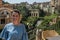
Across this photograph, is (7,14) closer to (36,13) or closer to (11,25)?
(36,13)

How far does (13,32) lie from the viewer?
322 centimetres

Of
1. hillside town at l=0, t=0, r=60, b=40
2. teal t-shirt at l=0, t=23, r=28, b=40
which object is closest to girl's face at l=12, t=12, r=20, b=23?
teal t-shirt at l=0, t=23, r=28, b=40

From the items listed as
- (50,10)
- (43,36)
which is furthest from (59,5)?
(43,36)

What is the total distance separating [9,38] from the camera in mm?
3182

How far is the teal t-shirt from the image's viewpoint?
10.5ft

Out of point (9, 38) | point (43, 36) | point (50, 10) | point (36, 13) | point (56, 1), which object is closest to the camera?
point (9, 38)

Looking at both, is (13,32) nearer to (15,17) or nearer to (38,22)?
(15,17)

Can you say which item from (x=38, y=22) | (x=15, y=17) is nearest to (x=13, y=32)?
(x=15, y=17)

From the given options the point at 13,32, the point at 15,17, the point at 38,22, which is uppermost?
the point at 15,17

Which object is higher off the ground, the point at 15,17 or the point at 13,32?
the point at 15,17

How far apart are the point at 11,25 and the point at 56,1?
1411 inches

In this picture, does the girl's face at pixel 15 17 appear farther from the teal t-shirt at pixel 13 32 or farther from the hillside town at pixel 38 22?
the hillside town at pixel 38 22

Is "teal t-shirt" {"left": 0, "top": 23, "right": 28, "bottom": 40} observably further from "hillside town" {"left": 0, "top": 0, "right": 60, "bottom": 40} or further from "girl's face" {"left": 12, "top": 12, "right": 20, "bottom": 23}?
"hillside town" {"left": 0, "top": 0, "right": 60, "bottom": 40}

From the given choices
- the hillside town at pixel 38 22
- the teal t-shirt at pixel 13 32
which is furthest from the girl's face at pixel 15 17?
the hillside town at pixel 38 22
